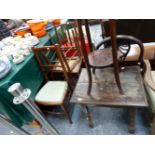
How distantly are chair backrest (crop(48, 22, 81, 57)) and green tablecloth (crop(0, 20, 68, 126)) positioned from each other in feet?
1.80

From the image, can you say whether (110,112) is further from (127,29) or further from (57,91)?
(127,29)

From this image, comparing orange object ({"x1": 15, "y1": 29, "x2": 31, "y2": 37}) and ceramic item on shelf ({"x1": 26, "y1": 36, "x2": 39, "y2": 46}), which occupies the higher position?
orange object ({"x1": 15, "y1": 29, "x2": 31, "y2": 37})

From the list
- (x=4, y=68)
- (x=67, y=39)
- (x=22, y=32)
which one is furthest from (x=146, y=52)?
(x=22, y=32)

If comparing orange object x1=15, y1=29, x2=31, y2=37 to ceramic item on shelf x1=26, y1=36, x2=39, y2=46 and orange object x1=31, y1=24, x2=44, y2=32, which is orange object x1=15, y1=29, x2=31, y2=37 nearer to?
orange object x1=31, y1=24, x2=44, y2=32

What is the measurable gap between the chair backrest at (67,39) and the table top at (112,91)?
69 cm

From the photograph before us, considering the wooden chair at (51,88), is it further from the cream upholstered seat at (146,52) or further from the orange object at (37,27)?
the cream upholstered seat at (146,52)

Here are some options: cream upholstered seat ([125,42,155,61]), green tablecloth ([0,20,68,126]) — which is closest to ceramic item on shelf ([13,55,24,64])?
green tablecloth ([0,20,68,126])

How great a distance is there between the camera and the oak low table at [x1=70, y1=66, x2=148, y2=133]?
1213 millimetres

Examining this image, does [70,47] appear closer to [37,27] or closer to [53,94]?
[37,27]

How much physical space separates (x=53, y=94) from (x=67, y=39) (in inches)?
43.4
